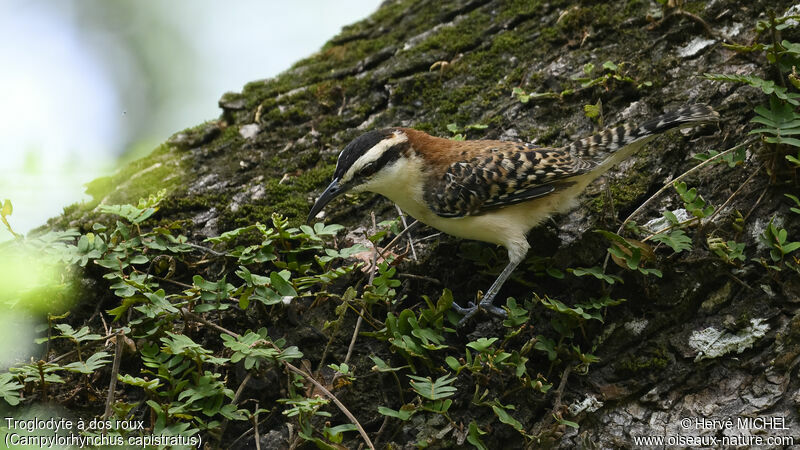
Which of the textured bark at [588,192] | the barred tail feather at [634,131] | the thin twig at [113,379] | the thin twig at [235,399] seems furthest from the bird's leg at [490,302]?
the thin twig at [113,379]

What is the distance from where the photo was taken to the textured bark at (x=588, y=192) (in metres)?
3.43

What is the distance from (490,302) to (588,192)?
1.27 m

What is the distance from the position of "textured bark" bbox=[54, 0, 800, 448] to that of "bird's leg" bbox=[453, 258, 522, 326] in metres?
0.10

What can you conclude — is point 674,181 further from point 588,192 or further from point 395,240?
point 395,240

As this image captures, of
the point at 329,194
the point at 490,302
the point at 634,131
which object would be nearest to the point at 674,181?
the point at 634,131

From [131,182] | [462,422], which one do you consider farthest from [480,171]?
[131,182]

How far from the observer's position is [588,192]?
15.1 feet

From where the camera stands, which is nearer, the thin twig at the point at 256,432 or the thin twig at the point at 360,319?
the thin twig at the point at 256,432

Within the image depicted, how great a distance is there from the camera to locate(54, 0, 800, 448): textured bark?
135 inches

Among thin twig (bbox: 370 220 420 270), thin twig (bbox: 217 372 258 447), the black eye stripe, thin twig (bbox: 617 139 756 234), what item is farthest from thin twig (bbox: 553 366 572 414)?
the black eye stripe

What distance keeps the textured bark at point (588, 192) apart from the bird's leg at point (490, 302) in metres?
0.10

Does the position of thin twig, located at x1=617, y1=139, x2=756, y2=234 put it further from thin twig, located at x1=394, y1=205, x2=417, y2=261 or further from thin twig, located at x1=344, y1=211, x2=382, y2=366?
thin twig, located at x1=344, y1=211, x2=382, y2=366

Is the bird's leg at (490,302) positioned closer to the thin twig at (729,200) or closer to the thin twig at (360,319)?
the thin twig at (360,319)

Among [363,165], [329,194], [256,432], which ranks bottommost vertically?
[256,432]
